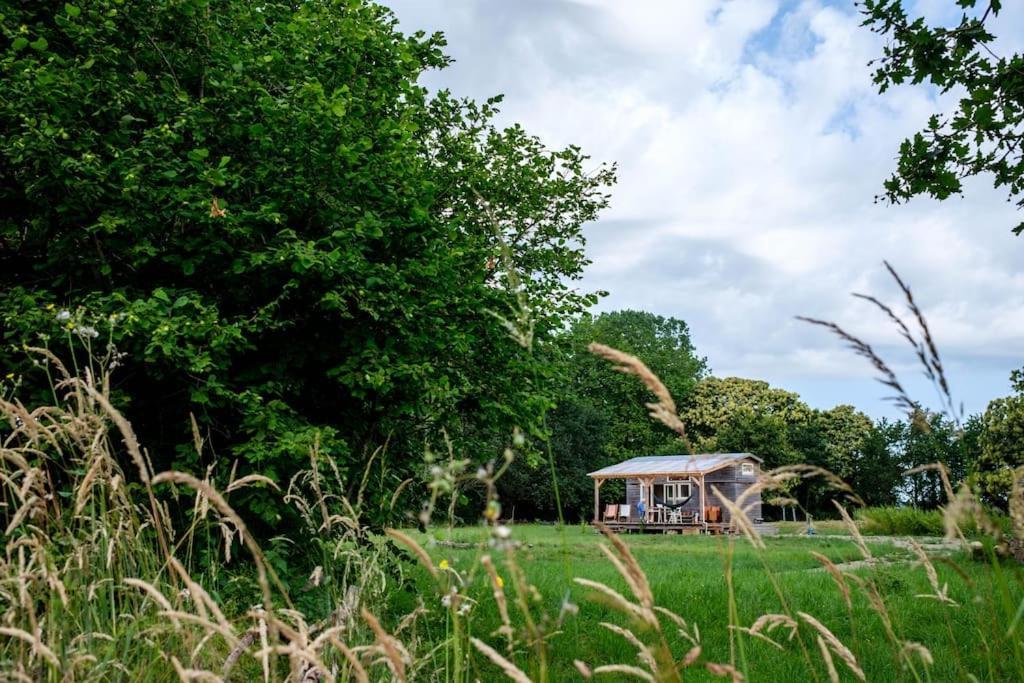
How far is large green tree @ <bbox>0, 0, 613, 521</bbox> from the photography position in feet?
23.1

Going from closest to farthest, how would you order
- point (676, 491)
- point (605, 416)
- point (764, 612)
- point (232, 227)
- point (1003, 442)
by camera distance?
point (232, 227) → point (764, 612) → point (1003, 442) → point (676, 491) → point (605, 416)

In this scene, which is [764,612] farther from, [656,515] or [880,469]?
[880,469]

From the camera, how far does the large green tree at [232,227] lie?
7055 millimetres

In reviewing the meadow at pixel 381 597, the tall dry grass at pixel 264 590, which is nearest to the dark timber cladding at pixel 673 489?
the meadow at pixel 381 597

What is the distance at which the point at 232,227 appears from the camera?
24.3ft

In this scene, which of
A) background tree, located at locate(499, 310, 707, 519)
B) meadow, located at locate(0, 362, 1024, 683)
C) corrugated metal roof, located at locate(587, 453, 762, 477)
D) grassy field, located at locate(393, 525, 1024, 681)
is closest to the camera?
meadow, located at locate(0, 362, 1024, 683)

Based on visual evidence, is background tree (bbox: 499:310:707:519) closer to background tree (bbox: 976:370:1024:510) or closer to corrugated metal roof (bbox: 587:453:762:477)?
corrugated metal roof (bbox: 587:453:762:477)

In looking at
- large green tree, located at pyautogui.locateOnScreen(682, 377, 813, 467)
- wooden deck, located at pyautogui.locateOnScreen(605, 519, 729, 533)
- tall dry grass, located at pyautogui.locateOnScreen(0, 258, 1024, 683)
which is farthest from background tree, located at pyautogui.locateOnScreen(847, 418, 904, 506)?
tall dry grass, located at pyautogui.locateOnScreen(0, 258, 1024, 683)

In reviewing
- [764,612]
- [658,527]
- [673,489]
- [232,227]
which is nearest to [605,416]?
[673,489]

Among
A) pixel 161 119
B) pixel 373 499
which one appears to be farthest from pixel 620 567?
pixel 161 119

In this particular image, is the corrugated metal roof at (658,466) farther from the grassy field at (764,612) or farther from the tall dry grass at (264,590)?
the tall dry grass at (264,590)

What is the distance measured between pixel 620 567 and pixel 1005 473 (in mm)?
20145

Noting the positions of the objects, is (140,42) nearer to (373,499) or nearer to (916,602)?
(373,499)

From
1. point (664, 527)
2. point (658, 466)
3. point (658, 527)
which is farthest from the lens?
point (658, 466)
